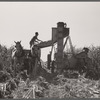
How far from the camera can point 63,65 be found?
15641mm

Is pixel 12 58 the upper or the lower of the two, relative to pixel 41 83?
upper

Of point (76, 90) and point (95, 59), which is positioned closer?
point (76, 90)

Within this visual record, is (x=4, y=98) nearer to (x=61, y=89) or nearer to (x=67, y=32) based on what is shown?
(x=61, y=89)

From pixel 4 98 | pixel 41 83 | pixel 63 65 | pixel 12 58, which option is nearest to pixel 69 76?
pixel 63 65

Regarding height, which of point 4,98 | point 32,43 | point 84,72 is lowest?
point 4,98

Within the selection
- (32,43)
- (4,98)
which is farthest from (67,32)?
(4,98)

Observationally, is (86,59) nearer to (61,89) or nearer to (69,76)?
(69,76)

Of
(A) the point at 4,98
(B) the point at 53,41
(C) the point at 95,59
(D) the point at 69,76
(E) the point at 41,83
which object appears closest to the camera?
(A) the point at 4,98

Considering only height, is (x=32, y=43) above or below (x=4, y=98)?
above

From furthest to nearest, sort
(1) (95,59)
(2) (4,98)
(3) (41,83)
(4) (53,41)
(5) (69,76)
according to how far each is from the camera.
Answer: (1) (95,59) → (4) (53,41) → (5) (69,76) → (3) (41,83) → (2) (4,98)

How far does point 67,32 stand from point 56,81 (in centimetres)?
291

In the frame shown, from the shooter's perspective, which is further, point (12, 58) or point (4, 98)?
point (12, 58)

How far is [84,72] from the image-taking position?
51.7 ft

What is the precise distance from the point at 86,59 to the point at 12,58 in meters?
3.83
